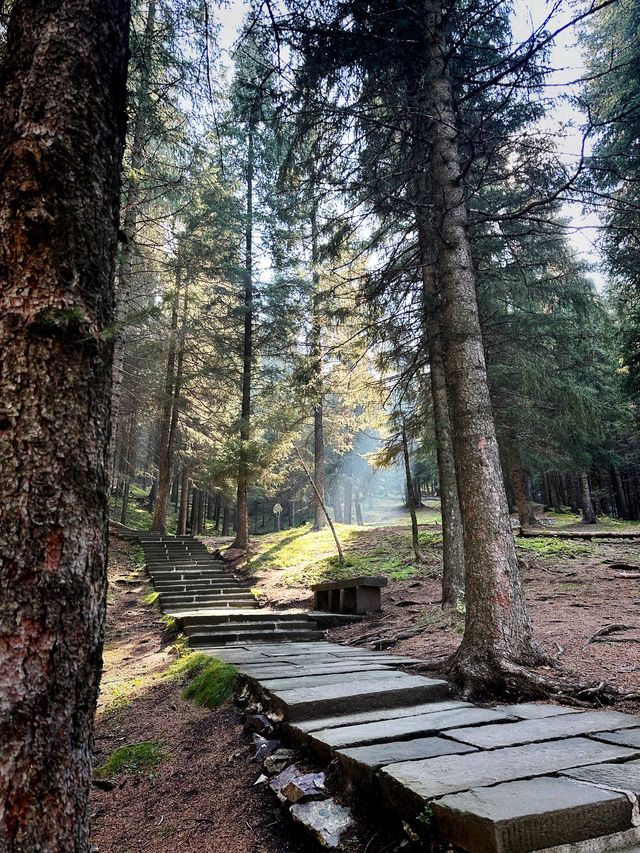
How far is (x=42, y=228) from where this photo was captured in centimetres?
205

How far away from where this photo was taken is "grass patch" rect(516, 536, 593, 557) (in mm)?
11594

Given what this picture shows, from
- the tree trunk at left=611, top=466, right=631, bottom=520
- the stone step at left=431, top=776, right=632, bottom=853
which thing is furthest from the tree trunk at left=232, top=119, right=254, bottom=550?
the tree trunk at left=611, top=466, right=631, bottom=520

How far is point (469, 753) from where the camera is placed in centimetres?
275

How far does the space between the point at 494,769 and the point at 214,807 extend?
6.17 feet

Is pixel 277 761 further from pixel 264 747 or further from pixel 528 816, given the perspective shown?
pixel 528 816

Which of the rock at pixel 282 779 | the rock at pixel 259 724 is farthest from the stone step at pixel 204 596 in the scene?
the rock at pixel 282 779

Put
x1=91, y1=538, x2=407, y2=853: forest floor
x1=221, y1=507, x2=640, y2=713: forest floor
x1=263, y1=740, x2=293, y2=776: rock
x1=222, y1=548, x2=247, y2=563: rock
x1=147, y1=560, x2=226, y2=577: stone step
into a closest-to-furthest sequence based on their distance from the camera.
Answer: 1. x1=91, y1=538, x2=407, y2=853: forest floor
2. x1=263, y1=740, x2=293, y2=776: rock
3. x1=221, y1=507, x2=640, y2=713: forest floor
4. x1=147, y1=560, x2=226, y2=577: stone step
5. x1=222, y1=548, x2=247, y2=563: rock

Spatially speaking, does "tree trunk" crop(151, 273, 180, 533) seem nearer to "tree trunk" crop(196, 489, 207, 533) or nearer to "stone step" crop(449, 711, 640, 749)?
"tree trunk" crop(196, 489, 207, 533)

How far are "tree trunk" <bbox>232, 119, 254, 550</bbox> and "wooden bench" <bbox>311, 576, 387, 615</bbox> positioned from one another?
23.2ft

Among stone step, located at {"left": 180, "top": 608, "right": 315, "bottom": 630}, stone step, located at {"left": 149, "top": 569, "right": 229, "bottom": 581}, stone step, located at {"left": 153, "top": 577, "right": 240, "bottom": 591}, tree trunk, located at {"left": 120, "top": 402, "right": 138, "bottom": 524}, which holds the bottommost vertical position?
stone step, located at {"left": 180, "top": 608, "right": 315, "bottom": 630}

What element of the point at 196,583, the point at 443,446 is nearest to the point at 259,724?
the point at 443,446

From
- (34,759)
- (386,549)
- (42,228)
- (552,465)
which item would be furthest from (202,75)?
(552,465)

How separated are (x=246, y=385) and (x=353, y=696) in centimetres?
1455

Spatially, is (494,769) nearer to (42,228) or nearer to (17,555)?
(17,555)
